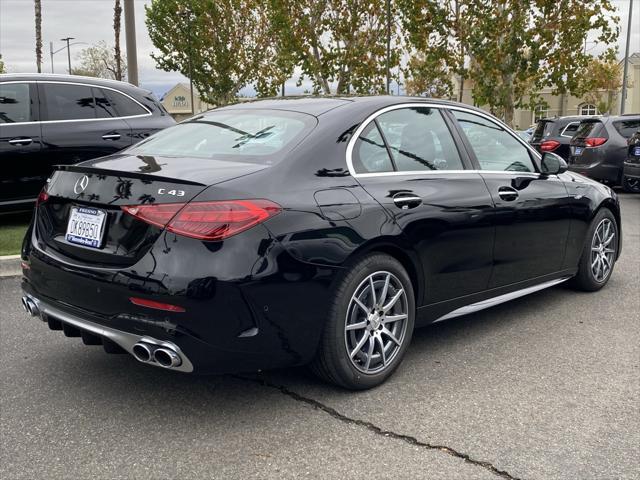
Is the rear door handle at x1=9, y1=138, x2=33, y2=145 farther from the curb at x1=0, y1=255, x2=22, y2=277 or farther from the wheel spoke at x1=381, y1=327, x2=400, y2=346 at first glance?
the wheel spoke at x1=381, y1=327, x2=400, y2=346

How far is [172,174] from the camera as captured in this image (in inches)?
127

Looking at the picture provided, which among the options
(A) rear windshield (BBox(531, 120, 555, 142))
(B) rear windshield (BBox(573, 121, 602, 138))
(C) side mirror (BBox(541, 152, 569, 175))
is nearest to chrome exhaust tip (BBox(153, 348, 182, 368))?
(C) side mirror (BBox(541, 152, 569, 175))

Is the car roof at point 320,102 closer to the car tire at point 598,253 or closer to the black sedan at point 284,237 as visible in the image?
the black sedan at point 284,237

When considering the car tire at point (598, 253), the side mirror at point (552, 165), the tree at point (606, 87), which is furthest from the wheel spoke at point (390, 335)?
the tree at point (606, 87)

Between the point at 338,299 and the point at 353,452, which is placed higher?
the point at 338,299

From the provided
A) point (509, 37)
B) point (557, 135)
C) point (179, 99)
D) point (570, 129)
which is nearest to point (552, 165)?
point (557, 135)

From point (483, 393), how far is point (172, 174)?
1.90 meters

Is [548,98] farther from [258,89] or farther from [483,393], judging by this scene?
[483,393]

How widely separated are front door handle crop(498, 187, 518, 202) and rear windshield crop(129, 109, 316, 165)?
A: 1415mm

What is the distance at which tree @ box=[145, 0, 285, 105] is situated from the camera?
135ft

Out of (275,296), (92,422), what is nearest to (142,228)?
(275,296)

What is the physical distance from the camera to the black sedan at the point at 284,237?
9.98 feet

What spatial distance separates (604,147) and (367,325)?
36.5ft

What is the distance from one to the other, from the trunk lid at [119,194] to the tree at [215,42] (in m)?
37.4
